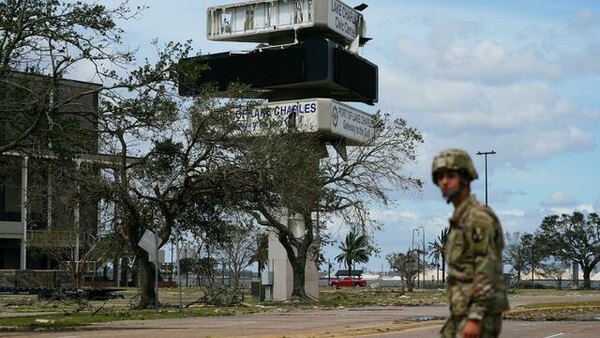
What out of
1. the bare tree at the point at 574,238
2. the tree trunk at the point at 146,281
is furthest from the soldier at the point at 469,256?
the bare tree at the point at 574,238

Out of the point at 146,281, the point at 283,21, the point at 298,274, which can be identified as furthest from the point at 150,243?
the point at 283,21

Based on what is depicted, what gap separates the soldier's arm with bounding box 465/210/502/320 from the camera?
261 inches

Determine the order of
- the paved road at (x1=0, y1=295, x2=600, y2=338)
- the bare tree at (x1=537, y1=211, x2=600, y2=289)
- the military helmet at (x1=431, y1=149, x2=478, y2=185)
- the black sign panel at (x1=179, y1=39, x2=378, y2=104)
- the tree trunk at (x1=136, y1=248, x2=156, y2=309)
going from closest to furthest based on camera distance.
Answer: the military helmet at (x1=431, y1=149, x2=478, y2=185) < the paved road at (x1=0, y1=295, x2=600, y2=338) < the tree trunk at (x1=136, y1=248, x2=156, y2=309) < the black sign panel at (x1=179, y1=39, x2=378, y2=104) < the bare tree at (x1=537, y1=211, x2=600, y2=289)

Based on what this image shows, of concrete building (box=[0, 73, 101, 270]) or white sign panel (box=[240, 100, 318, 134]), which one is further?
white sign panel (box=[240, 100, 318, 134])

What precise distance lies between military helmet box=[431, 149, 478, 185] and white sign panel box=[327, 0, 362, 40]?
55.0 m

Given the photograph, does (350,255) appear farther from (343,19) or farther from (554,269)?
(343,19)

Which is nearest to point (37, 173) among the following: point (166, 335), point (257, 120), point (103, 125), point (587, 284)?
point (103, 125)

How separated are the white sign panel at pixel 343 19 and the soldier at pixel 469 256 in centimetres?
5507

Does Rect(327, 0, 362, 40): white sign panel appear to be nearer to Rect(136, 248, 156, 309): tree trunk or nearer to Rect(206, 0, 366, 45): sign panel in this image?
A: Rect(206, 0, 366, 45): sign panel

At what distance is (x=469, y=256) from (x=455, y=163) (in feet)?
2.18

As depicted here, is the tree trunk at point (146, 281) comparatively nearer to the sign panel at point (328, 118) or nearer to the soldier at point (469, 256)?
the sign panel at point (328, 118)

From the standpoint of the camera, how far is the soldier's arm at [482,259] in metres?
6.64

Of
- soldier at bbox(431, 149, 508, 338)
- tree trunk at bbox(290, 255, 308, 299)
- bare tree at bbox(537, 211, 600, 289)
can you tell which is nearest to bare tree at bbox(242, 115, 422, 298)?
tree trunk at bbox(290, 255, 308, 299)

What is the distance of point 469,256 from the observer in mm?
6801
